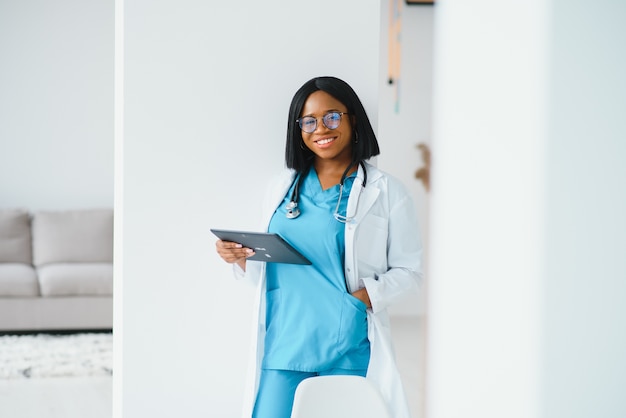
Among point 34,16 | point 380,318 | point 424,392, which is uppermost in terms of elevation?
point 34,16

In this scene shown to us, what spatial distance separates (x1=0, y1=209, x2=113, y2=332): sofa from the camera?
5.91m

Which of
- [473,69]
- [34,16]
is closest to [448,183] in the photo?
[473,69]

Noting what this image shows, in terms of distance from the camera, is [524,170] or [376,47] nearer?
[524,170]

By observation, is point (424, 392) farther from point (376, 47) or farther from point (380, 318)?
point (376, 47)

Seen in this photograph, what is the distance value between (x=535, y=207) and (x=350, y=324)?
2.07 feet

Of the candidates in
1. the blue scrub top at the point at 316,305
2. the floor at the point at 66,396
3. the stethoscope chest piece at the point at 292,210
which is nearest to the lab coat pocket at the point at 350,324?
the blue scrub top at the point at 316,305

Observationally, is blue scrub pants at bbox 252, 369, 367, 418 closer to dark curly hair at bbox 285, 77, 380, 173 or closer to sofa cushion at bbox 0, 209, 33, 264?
dark curly hair at bbox 285, 77, 380, 173

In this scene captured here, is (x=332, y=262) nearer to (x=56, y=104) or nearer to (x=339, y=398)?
(x=339, y=398)

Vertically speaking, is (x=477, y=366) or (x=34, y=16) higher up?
(x=34, y=16)

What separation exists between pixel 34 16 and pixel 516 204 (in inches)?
220

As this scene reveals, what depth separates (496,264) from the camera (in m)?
2.75

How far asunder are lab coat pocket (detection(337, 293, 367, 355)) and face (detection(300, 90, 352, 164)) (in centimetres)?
43

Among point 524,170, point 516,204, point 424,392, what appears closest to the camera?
point 524,170

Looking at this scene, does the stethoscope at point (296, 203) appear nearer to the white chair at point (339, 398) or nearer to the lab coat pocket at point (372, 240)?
the lab coat pocket at point (372, 240)
